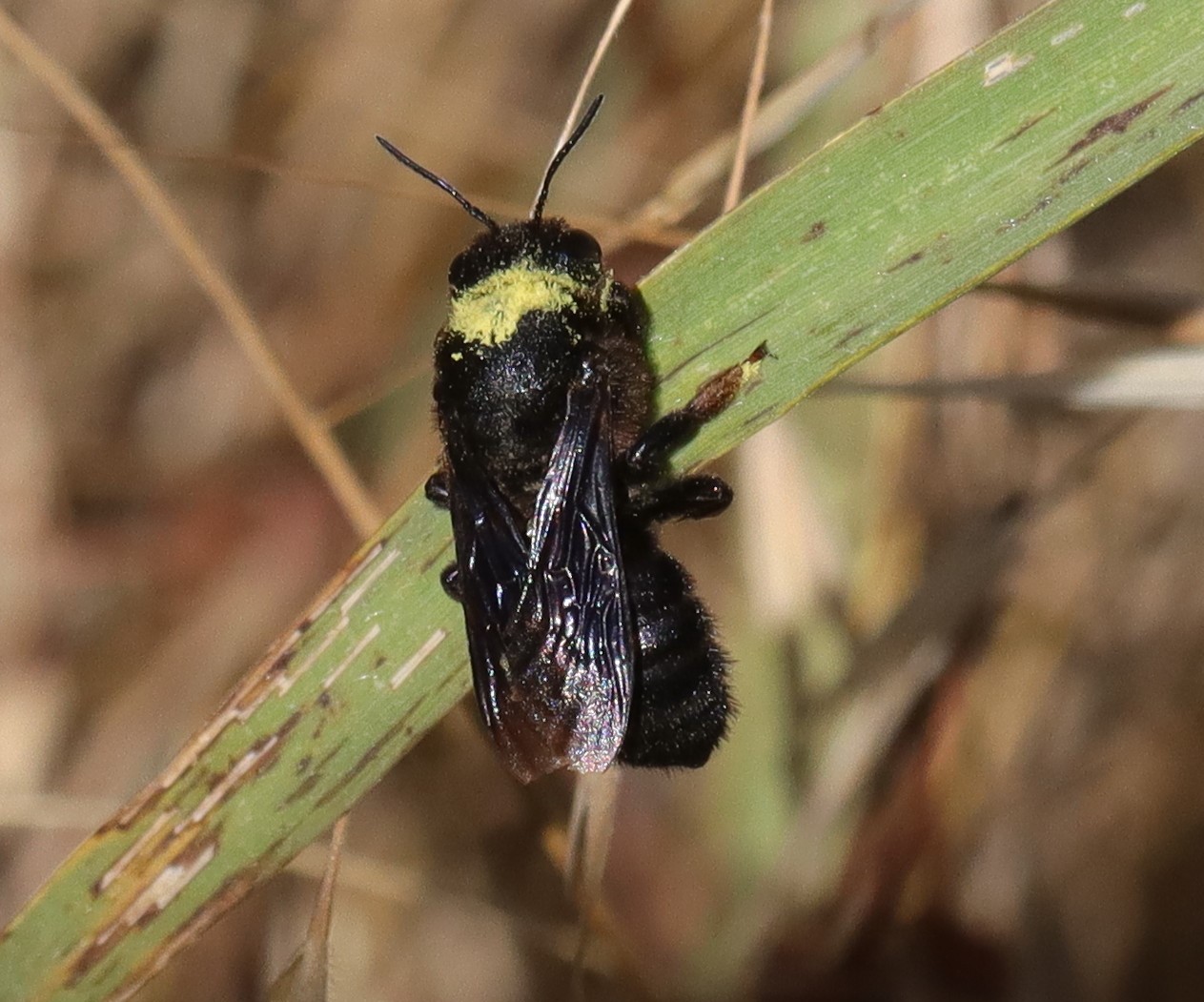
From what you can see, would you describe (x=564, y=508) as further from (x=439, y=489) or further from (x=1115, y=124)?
(x=1115, y=124)

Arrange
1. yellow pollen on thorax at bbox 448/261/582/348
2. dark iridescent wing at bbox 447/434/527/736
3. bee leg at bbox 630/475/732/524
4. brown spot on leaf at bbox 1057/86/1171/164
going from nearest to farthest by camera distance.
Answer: brown spot on leaf at bbox 1057/86/1171/164
dark iridescent wing at bbox 447/434/527/736
yellow pollen on thorax at bbox 448/261/582/348
bee leg at bbox 630/475/732/524

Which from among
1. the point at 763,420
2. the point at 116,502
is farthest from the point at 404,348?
the point at 763,420

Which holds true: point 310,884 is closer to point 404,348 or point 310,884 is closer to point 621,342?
point 404,348

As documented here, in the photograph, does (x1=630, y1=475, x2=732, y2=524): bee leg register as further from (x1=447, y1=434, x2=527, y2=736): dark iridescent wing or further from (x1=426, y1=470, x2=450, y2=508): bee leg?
(x1=426, y1=470, x2=450, y2=508): bee leg

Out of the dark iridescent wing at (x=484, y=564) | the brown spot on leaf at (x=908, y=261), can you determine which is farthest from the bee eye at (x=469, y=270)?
the brown spot on leaf at (x=908, y=261)

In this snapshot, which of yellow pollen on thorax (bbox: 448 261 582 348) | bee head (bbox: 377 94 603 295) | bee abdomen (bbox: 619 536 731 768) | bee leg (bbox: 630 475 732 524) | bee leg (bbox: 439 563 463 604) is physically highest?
bee head (bbox: 377 94 603 295)

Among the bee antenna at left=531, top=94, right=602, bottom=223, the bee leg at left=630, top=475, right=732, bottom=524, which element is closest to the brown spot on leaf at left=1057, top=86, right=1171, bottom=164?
the bee antenna at left=531, top=94, right=602, bottom=223
